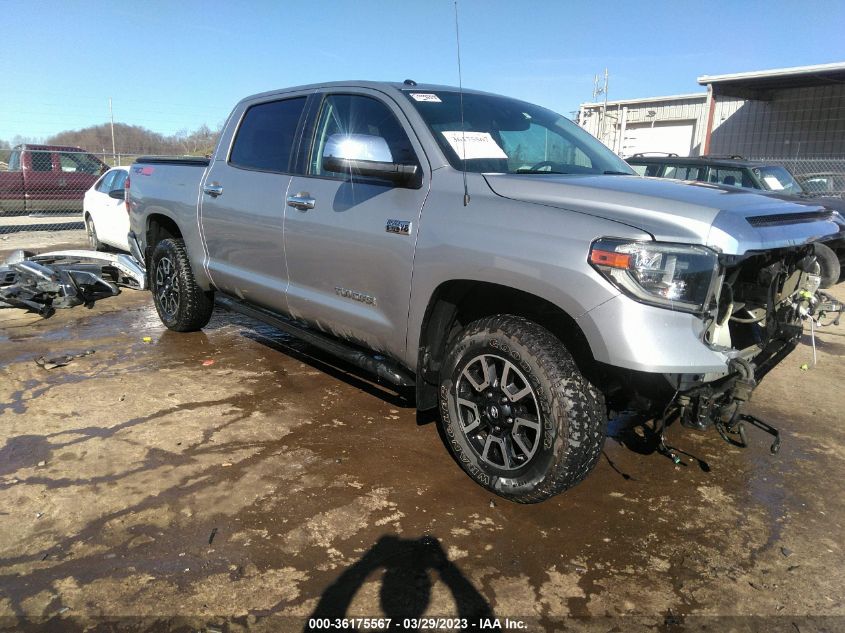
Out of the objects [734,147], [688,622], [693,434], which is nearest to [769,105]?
[734,147]

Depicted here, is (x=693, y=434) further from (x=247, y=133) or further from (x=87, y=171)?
(x=87, y=171)

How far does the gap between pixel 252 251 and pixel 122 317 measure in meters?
2.99

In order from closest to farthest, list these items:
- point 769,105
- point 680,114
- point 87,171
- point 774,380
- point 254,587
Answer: point 254,587 → point 774,380 → point 87,171 → point 769,105 → point 680,114

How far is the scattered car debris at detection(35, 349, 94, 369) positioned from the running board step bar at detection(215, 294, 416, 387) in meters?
1.38

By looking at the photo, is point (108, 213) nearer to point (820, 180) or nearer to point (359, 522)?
point (359, 522)

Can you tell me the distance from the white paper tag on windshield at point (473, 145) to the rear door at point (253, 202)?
128 cm

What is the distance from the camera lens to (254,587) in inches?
96.0

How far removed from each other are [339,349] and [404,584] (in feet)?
5.43

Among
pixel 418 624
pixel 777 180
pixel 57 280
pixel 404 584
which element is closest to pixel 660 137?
pixel 777 180

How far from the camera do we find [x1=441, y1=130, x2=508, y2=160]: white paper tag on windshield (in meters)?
3.30

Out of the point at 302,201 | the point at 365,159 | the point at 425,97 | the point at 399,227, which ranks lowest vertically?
the point at 399,227

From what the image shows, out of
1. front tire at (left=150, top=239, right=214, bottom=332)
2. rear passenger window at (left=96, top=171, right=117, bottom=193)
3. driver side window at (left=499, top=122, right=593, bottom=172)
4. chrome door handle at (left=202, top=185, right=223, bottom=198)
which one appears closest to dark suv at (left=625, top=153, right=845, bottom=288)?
driver side window at (left=499, top=122, right=593, bottom=172)

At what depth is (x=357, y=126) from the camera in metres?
3.79

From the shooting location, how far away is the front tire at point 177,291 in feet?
17.6
